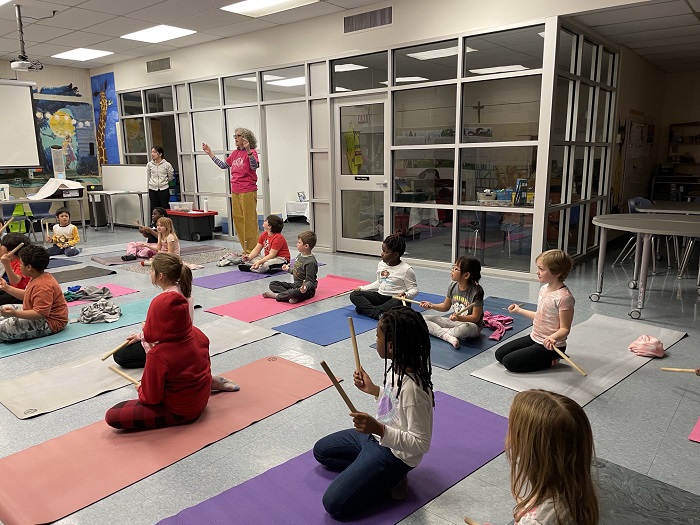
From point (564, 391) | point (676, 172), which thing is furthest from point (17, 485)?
point (676, 172)

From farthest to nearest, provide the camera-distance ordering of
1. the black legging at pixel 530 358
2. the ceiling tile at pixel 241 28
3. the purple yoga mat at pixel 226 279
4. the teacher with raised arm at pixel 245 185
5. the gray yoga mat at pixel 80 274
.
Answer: the ceiling tile at pixel 241 28 → the teacher with raised arm at pixel 245 185 → the gray yoga mat at pixel 80 274 → the purple yoga mat at pixel 226 279 → the black legging at pixel 530 358

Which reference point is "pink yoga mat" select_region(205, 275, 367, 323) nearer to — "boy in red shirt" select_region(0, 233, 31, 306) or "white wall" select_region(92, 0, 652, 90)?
"boy in red shirt" select_region(0, 233, 31, 306)

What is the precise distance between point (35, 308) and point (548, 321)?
3681 millimetres

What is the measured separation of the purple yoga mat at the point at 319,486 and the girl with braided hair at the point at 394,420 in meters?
0.11

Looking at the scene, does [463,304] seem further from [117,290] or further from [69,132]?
[69,132]

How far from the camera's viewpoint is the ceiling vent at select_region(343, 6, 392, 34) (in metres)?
6.49

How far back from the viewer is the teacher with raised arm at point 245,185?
725 centimetres

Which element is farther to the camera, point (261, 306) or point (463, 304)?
point (261, 306)

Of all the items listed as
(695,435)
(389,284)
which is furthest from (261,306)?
(695,435)

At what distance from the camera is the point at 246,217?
24.6ft

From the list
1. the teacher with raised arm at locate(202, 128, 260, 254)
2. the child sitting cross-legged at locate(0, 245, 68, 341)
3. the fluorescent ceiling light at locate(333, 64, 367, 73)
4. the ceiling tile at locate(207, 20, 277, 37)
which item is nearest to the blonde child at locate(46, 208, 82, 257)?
the teacher with raised arm at locate(202, 128, 260, 254)

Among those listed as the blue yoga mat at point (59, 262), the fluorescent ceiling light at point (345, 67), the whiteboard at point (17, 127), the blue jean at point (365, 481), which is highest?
the fluorescent ceiling light at point (345, 67)

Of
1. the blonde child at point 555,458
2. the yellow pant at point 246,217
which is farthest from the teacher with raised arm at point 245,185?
the blonde child at point 555,458

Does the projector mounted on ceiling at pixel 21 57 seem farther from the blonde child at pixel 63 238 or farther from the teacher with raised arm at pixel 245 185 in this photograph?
the teacher with raised arm at pixel 245 185
